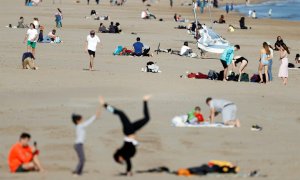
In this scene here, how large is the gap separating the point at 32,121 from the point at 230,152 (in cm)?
478

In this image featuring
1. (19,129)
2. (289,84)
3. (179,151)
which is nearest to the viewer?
(179,151)

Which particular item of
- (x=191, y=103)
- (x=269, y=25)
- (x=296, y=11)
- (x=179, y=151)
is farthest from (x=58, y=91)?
(x=296, y=11)

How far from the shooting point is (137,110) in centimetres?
2081

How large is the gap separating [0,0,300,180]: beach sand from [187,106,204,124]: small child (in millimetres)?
435

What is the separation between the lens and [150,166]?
15328mm

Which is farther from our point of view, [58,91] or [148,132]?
[58,91]

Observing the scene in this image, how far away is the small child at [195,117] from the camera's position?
19141 millimetres

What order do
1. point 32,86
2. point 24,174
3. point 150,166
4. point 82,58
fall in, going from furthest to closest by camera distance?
1. point 82,58
2. point 32,86
3. point 150,166
4. point 24,174

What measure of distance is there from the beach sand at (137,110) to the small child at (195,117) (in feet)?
1.43

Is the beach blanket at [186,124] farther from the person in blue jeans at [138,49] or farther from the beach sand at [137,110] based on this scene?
the person in blue jeans at [138,49]

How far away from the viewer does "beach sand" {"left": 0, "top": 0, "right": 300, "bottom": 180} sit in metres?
15.8

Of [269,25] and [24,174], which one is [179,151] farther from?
[269,25]

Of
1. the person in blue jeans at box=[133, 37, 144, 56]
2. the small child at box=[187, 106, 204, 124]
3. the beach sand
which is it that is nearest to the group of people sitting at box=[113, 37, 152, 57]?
the person in blue jeans at box=[133, 37, 144, 56]

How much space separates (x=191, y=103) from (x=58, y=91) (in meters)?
3.74
